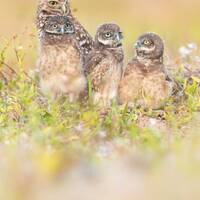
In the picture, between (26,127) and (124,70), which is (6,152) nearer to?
(26,127)

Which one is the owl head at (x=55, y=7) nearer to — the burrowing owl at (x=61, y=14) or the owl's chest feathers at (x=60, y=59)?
the burrowing owl at (x=61, y=14)

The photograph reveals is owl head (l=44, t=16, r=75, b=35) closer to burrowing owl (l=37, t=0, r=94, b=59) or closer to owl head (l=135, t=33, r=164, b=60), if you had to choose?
owl head (l=135, t=33, r=164, b=60)

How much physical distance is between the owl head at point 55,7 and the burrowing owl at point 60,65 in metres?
1.04

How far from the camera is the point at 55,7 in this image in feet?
31.2

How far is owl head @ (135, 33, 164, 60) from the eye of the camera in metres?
8.63

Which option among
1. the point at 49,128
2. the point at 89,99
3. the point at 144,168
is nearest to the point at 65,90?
the point at 89,99

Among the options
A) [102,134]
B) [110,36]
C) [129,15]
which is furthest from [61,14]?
[129,15]

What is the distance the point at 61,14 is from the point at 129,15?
1296 cm

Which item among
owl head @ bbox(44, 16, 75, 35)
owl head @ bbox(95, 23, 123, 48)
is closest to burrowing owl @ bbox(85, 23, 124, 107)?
owl head @ bbox(95, 23, 123, 48)

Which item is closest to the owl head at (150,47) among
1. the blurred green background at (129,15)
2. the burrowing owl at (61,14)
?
the burrowing owl at (61,14)

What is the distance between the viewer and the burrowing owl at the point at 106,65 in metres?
8.48

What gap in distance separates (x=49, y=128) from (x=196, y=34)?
10.6 metres

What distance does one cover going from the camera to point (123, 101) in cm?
861

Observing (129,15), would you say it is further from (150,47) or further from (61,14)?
(150,47)
